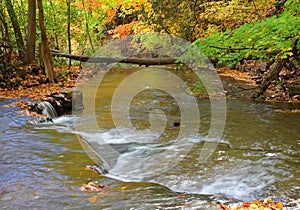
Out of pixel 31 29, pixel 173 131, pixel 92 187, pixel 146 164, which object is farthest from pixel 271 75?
pixel 31 29

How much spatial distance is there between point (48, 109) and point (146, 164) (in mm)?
4993

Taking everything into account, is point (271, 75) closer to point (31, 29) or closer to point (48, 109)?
point (48, 109)

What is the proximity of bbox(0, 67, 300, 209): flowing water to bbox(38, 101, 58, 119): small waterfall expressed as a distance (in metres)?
0.64

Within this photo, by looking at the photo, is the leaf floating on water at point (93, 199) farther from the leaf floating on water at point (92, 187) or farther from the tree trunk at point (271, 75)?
the tree trunk at point (271, 75)

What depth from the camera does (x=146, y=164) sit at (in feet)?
18.5

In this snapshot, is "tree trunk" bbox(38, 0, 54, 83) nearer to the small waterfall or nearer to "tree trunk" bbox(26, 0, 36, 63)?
"tree trunk" bbox(26, 0, 36, 63)

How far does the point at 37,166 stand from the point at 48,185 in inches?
33.4

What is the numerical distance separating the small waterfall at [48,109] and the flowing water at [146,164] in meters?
0.64

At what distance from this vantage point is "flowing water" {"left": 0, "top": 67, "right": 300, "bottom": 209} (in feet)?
12.8

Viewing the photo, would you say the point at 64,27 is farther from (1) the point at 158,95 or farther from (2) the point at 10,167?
(2) the point at 10,167

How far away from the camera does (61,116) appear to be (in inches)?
384

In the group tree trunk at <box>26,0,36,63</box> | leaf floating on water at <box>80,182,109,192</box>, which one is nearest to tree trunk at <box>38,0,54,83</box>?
tree trunk at <box>26,0,36,63</box>

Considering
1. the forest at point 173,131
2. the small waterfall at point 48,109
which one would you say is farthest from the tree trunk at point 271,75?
the small waterfall at point 48,109

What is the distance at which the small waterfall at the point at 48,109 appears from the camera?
8.99 m
